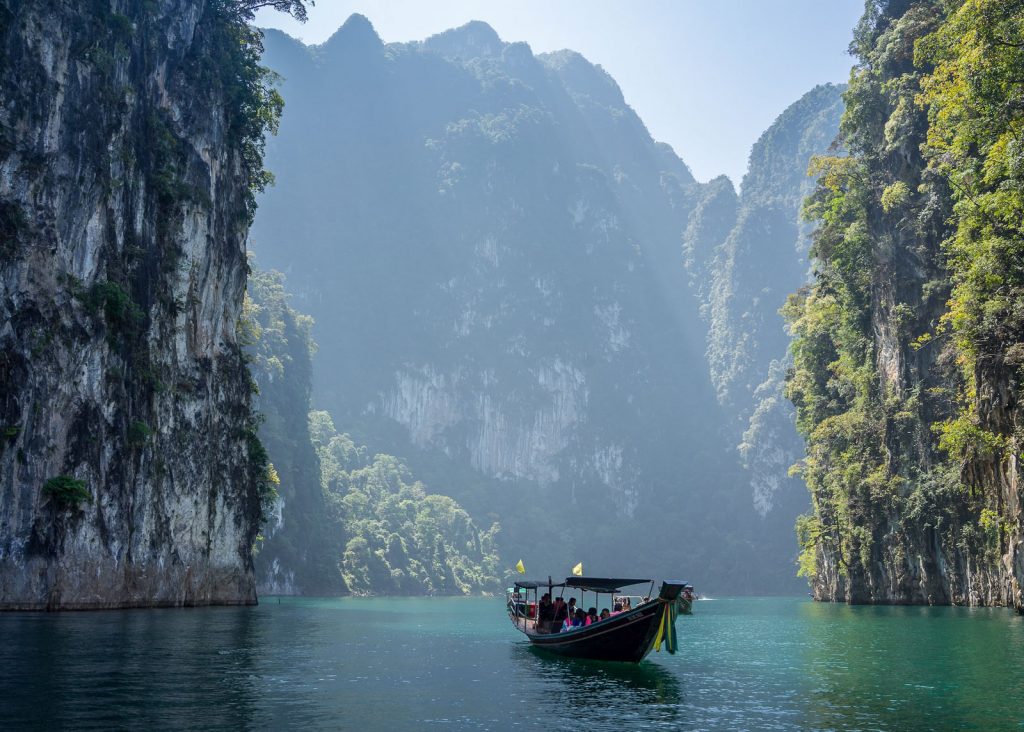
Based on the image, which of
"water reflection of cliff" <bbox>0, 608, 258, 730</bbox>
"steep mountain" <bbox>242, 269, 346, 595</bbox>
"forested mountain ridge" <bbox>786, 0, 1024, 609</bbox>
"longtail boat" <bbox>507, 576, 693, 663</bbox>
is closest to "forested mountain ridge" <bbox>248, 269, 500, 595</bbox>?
"steep mountain" <bbox>242, 269, 346, 595</bbox>

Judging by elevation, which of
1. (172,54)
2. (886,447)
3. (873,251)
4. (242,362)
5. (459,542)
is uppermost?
(172,54)

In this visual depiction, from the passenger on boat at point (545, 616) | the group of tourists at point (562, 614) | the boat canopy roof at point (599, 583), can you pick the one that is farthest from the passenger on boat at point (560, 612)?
the boat canopy roof at point (599, 583)

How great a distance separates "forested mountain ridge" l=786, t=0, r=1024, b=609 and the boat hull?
17419mm

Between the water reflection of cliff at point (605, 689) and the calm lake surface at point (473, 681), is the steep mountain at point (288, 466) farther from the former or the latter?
the water reflection of cliff at point (605, 689)

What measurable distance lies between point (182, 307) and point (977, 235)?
132 feet

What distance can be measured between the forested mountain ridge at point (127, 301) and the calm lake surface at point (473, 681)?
5.67 m

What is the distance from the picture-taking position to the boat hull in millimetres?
24500

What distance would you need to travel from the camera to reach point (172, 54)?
4934cm

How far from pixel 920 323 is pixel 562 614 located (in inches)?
1284

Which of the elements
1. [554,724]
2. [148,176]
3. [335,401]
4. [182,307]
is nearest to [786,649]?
[554,724]

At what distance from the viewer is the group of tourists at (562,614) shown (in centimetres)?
2954

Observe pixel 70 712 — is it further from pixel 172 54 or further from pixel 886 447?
pixel 886 447

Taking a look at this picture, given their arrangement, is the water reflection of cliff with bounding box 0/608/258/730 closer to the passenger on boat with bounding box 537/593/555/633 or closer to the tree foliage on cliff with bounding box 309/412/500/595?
the passenger on boat with bounding box 537/593/555/633

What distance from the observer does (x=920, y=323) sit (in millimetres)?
51000
